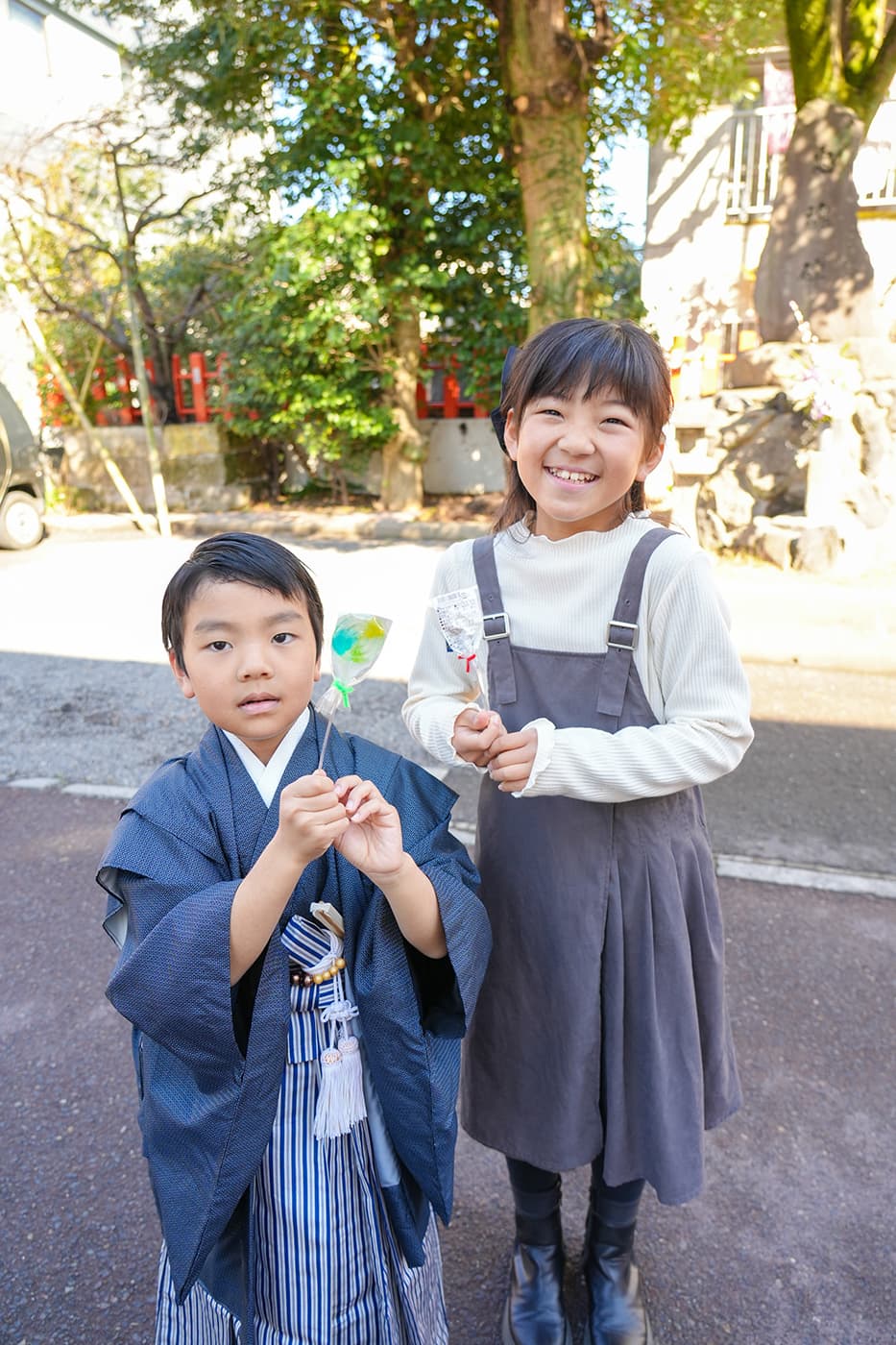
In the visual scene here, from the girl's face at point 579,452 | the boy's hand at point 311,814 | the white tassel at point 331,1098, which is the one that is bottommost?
the white tassel at point 331,1098

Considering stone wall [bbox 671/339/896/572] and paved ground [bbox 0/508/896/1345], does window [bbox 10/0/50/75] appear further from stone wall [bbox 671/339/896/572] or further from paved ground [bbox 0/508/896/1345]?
paved ground [bbox 0/508/896/1345]

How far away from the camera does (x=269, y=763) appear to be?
148 centimetres

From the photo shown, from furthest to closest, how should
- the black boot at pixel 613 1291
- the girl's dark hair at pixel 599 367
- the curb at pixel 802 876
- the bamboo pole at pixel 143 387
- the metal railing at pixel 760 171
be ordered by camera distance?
1. the metal railing at pixel 760 171
2. the bamboo pole at pixel 143 387
3. the curb at pixel 802 876
4. the black boot at pixel 613 1291
5. the girl's dark hair at pixel 599 367

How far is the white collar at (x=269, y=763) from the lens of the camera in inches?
57.4

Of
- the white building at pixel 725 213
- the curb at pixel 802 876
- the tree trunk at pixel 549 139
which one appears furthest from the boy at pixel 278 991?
the white building at pixel 725 213

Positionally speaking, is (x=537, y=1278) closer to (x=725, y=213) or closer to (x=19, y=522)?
(x=19, y=522)

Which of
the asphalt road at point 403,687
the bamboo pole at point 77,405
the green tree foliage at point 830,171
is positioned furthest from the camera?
the bamboo pole at point 77,405

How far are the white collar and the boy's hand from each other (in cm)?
26

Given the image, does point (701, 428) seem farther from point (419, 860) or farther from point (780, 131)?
point (419, 860)

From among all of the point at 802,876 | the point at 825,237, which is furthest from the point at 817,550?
the point at 802,876

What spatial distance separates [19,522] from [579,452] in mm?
10318

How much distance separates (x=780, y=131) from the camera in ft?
44.8

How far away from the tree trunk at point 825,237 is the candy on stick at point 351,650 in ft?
30.0

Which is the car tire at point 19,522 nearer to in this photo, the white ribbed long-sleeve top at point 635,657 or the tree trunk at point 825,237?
the tree trunk at point 825,237
